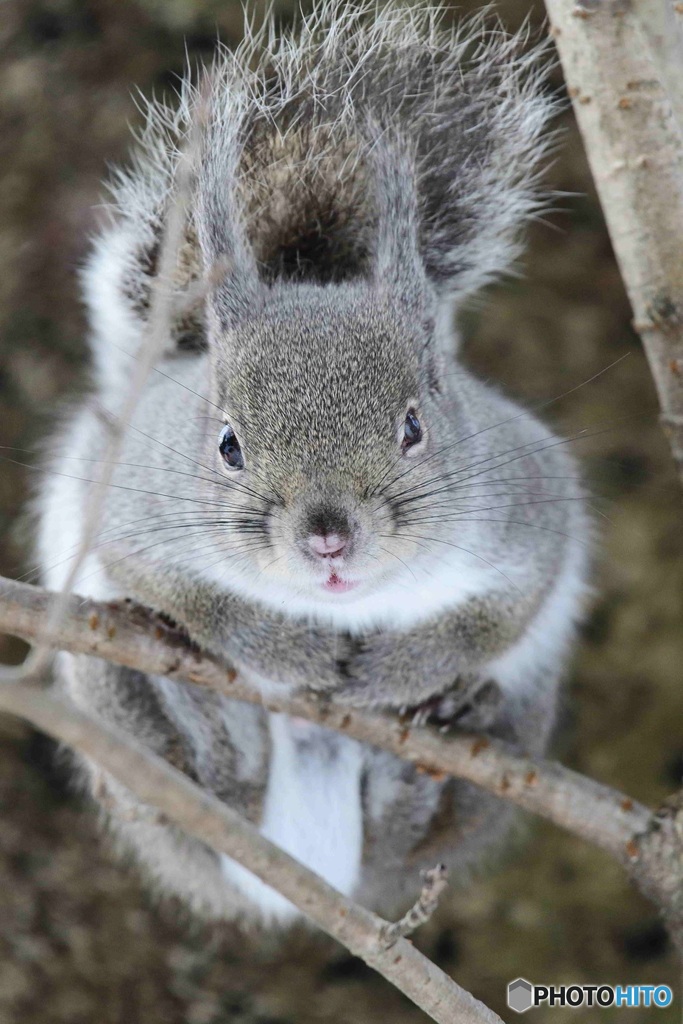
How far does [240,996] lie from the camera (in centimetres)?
289

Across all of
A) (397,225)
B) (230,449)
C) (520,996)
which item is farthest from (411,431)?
(520,996)

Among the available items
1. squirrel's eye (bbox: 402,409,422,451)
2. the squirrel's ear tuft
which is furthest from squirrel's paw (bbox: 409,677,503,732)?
the squirrel's ear tuft

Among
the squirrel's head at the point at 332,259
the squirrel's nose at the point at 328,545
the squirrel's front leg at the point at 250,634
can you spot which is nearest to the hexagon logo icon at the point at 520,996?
the squirrel's front leg at the point at 250,634

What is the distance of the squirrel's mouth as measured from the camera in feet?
5.70

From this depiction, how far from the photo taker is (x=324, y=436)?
180 cm

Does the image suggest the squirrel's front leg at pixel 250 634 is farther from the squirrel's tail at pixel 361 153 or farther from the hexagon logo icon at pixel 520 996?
the hexagon logo icon at pixel 520 996

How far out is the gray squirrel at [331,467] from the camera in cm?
188

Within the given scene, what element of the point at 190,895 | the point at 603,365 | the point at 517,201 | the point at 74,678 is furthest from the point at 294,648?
the point at 603,365

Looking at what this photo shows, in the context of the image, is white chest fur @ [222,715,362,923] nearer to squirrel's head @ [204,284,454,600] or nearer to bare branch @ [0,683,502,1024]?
squirrel's head @ [204,284,454,600]

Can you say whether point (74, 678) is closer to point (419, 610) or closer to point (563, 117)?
point (419, 610)

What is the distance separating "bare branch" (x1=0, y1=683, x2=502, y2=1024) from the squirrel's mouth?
42cm

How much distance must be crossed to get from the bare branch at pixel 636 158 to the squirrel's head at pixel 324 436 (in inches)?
15.3

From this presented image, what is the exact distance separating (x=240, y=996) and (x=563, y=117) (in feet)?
7.85

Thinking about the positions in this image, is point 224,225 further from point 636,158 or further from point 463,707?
point 463,707
